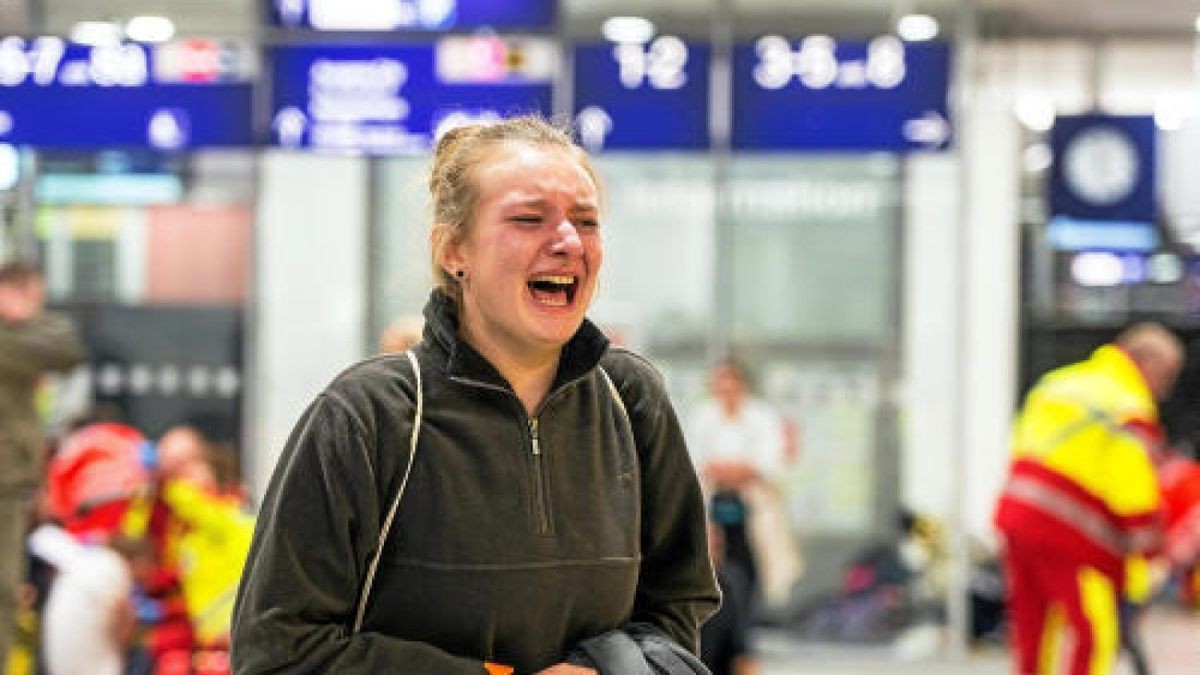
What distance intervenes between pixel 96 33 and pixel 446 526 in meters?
9.60

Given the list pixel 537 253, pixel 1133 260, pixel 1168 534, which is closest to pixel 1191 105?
pixel 1133 260

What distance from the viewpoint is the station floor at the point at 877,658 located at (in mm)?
11203

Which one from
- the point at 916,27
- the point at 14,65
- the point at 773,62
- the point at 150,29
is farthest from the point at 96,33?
the point at 916,27

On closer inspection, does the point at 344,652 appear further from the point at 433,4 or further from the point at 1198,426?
the point at 1198,426

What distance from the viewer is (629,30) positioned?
11.6m

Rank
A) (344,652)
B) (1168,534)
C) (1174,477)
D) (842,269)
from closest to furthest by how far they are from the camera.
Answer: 1. (344,652)
2. (1168,534)
3. (1174,477)
4. (842,269)

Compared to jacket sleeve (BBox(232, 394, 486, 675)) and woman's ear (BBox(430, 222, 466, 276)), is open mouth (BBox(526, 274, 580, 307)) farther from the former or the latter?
jacket sleeve (BBox(232, 394, 486, 675))

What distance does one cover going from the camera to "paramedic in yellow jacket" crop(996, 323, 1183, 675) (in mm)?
7355

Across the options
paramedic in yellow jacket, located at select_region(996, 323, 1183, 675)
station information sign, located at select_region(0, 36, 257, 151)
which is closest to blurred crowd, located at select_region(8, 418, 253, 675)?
paramedic in yellow jacket, located at select_region(996, 323, 1183, 675)

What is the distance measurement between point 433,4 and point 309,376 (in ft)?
7.27

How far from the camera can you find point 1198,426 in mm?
13938

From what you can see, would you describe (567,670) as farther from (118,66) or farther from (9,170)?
(9,170)

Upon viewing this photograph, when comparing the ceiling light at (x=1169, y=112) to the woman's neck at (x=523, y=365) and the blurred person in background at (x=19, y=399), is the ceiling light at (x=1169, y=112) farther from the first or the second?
the woman's neck at (x=523, y=365)

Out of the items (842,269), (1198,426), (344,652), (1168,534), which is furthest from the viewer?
(1198,426)
